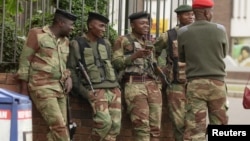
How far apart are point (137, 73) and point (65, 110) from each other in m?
1.05

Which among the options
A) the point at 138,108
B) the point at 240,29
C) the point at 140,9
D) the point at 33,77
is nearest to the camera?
the point at 33,77

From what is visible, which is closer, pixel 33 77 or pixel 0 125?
pixel 0 125

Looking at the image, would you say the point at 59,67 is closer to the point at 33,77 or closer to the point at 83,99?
the point at 33,77

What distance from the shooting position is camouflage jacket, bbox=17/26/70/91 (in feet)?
20.0

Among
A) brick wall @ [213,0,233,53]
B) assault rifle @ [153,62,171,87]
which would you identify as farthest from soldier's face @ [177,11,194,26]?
brick wall @ [213,0,233,53]

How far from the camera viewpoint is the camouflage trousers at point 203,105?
6.08 meters

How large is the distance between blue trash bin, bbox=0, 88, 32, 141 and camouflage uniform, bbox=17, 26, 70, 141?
1602 mm

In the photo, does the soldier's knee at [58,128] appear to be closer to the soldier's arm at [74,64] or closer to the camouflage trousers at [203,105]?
the soldier's arm at [74,64]

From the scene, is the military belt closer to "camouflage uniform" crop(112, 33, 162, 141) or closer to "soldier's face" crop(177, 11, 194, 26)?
"camouflage uniform" crop(112, 33, 162, 141)

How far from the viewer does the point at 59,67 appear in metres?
6.16

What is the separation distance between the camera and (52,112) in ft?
19.8

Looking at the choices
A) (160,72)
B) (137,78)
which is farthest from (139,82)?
(160,72)

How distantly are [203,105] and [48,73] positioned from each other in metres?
1.64

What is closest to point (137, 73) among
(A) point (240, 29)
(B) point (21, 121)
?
(B) point (21, 121)
